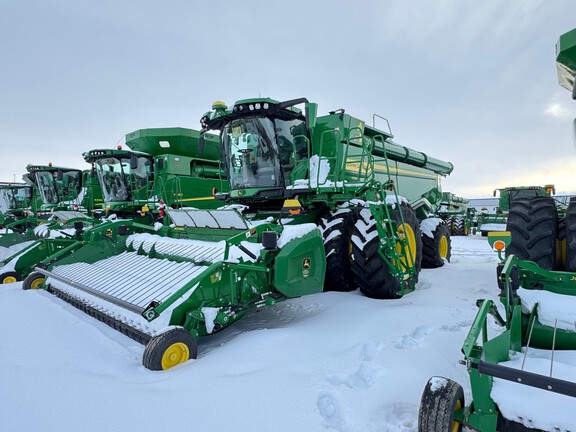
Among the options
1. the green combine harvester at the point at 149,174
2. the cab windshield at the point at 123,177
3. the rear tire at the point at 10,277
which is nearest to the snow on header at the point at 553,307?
the rear tire at the point at 10,277

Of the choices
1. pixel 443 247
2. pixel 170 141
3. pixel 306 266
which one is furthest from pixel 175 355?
pixel 170 141

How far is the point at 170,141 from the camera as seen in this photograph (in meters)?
10.2

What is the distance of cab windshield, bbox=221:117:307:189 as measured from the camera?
16.8 ft

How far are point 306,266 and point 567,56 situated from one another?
251 cm

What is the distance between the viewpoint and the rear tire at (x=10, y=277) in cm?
575

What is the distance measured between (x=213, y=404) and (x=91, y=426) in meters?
0.61

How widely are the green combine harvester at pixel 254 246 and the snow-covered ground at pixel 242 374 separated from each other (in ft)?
0.98

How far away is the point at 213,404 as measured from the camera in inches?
79.8

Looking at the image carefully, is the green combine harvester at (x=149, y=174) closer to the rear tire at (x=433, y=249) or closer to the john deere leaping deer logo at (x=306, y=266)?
the rear tire at (x=433, y=249)

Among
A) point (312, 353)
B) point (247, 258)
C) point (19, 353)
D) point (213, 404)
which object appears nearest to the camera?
point (213, 404)

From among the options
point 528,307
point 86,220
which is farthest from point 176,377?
point 86,220

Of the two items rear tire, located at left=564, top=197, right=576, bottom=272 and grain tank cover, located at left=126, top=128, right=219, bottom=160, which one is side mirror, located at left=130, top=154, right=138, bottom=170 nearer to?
grain tank cover, located at left=126, top=128, right=219, bottom=160

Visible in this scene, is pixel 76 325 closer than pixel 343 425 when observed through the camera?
No

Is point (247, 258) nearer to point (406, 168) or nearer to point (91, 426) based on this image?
point (91, 426)
